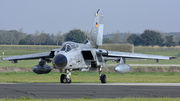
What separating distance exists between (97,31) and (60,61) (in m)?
8.58

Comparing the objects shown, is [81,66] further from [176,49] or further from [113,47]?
[176,49]

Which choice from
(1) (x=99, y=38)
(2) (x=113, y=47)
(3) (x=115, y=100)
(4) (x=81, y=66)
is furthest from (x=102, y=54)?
(2) (x=113, y=47)

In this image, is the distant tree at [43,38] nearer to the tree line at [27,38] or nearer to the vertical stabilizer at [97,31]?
the tree line at [27,38]

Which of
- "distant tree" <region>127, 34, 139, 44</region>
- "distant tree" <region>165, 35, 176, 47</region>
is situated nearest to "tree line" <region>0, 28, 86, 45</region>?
"distant tree" <region>127, 34, 139, 44</region>

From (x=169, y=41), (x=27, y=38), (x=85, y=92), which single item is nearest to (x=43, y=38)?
(x=27, y=38)

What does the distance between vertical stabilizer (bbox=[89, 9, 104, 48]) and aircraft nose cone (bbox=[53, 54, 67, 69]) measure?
7.17 metres

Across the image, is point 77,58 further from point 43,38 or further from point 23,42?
point 23,42

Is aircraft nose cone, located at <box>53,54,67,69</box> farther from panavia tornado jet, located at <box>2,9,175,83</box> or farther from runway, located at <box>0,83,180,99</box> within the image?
runway, located at <box>0,83,180,99</box>

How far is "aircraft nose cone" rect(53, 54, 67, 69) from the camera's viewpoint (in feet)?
63.4

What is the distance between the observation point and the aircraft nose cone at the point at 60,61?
19.3m

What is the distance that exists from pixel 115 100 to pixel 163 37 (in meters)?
76.9

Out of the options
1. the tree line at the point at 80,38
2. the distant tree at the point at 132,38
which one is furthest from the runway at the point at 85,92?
the distant tree at the point at 132,38

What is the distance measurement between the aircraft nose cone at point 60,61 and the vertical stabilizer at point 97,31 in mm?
7173

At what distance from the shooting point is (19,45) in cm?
8925
